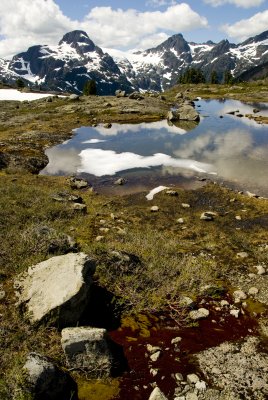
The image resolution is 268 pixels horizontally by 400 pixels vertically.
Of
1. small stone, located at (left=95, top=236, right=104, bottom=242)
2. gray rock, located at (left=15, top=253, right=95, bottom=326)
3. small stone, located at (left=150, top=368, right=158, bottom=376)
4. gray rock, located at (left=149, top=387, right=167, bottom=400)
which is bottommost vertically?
small stone, located at (left=150, top=368, right=158, bottom=376)

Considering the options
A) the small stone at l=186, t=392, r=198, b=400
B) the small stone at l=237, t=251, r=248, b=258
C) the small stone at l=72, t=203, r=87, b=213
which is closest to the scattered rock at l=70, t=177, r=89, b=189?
the small stone at l=72, t=203, r=87, b=213

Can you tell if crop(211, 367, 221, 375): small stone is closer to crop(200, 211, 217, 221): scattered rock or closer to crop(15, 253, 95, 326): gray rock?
crop(15, 253, 95, 326): gray rock

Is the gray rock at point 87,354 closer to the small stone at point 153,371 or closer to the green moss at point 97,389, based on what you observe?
the green moss at point 97,389

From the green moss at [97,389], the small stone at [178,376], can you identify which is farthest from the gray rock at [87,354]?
the small stone at [178,376]

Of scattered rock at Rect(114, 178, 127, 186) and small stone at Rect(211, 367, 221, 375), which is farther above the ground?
small stone at Rect(211, 367, 221, 375)

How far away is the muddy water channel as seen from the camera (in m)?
28.7

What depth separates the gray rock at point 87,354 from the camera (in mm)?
9016

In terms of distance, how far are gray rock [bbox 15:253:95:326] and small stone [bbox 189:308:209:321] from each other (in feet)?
12.1

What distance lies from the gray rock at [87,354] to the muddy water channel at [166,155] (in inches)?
702

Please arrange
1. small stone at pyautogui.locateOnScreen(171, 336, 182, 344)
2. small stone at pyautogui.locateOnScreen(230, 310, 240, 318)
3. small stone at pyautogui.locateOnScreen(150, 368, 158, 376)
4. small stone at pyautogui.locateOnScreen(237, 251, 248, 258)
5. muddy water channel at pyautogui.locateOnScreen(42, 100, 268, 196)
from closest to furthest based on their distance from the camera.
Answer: small stone at pyautogui.locateOnScreen(150, 368, 158, 376) → small stone at pyautogui.locateOnScreen(171, 336, 182, 344) → small stone at pyautogui.locateOnScreen(230, 310, 240, 318) → small stone at pyautogui.locateOnScreen(237, 251, 248, 258) → muddy water channel at pyautogui.locateOnScreen(42, 100, 268, 196)

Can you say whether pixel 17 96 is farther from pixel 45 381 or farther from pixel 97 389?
pixel 45 381

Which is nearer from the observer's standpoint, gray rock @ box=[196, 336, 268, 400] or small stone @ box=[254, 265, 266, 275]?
gray rock @ box=[196, 336, 268, 400]

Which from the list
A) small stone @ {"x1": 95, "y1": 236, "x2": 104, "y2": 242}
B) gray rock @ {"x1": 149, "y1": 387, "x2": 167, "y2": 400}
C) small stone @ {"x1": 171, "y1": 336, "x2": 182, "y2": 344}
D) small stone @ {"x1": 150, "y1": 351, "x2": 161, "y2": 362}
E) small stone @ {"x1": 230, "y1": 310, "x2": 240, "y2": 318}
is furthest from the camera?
small stone @ {"x1": 95, "y1": 236, "x2": 104, "y2": 242}

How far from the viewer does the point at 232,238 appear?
17.8 metres
